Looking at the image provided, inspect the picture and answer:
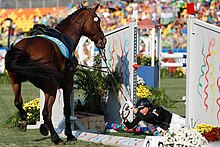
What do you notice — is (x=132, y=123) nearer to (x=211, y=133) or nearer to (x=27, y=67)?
(x=27, y=67)

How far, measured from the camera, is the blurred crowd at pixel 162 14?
97.5 ft

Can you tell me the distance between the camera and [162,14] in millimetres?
31250

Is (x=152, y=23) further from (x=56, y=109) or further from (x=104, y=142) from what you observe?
(x=104, y=142)

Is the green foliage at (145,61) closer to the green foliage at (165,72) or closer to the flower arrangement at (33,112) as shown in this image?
the flower arrangement at (33,112)

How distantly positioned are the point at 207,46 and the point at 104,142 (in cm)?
199

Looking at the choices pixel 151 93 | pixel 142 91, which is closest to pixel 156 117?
pixel 142 91

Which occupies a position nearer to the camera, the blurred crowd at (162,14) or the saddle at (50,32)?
the saddle at (50,32)

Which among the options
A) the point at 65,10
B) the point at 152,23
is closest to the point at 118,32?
the point at 152,23

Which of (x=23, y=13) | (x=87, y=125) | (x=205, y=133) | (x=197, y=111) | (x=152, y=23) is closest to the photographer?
(x=205, y=133)

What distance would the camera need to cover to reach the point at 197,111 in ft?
25.9

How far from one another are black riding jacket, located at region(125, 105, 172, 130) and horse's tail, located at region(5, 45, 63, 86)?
1603 mm

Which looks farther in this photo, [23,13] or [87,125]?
[23,13]

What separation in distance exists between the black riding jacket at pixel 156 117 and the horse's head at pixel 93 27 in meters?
1.32

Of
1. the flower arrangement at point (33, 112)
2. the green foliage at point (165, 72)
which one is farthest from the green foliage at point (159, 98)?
the green foliage at point (165, 72)
